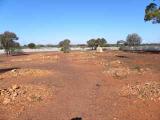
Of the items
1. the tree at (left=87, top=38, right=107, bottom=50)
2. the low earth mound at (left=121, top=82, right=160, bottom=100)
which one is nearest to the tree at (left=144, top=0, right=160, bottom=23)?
the low earth mound at (left=121, top=82, right=160, bottom=100)

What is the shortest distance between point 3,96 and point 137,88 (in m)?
6.19

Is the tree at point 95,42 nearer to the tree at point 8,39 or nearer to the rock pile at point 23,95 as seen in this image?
the tree at point 8,39

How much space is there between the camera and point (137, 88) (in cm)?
1477

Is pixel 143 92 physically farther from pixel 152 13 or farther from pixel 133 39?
pixel 133 39

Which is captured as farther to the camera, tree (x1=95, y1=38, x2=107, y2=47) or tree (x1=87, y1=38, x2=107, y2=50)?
tree (x1=95, y1=38, x2=107, y2=47)

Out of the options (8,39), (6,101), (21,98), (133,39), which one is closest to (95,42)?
(133,39)

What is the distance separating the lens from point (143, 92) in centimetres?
1370

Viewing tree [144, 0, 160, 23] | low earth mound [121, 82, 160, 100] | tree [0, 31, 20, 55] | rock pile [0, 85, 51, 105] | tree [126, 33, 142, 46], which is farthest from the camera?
tree [126, 33, 142, 46]

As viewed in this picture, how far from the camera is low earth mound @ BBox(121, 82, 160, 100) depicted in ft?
42.5

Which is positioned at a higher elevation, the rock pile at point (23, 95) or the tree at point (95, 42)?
the tree at point (95, 42)

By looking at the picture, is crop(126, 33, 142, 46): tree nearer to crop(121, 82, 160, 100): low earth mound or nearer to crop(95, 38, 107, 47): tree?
crop(95, 38, 107, 47): tree

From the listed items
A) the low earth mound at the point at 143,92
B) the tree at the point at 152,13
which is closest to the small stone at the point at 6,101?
the low earth mound at the point at 143,92

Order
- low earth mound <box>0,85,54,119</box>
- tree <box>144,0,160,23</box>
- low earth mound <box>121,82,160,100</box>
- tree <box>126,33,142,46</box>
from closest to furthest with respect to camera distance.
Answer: low earth mound <box>0,85,54,119</box> < low earth mound <box>121,82,160,100</box> < tree <box>144,0,160,23</box> < tree <box>126,33,142,46</box>

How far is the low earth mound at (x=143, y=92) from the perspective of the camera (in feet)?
42.5
